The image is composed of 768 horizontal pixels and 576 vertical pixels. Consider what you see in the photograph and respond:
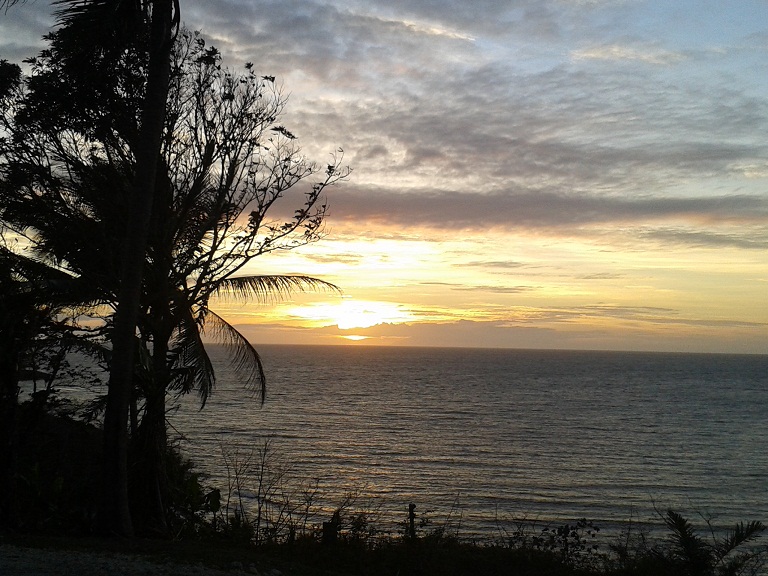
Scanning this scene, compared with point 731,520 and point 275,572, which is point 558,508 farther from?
point 275,572

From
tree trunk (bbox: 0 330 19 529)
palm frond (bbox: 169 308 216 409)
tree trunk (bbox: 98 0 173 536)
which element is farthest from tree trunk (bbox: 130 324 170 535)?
Answer: tree trunk (bbox: 0 330 19 529)

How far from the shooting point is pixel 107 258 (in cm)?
1271

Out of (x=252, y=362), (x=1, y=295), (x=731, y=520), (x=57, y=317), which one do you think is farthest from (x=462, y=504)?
(x=1, y=295)

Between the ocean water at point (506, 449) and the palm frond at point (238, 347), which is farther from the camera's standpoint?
the ocean water at point (506, 449)

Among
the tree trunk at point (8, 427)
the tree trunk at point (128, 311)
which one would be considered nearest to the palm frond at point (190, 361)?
the tree trunk at point (128, 311)

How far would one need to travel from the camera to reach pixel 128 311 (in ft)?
31.9

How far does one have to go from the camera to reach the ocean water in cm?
2598

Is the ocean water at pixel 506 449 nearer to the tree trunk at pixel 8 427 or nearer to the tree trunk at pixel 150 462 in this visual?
the tree trunk at pixel 150 462

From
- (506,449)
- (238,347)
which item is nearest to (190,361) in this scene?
(238,347)

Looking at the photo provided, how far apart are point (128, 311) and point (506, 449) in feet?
106

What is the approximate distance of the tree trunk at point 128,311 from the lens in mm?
9703

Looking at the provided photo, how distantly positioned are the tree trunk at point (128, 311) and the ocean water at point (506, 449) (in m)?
3.28

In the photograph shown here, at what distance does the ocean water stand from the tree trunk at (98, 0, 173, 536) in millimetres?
3281

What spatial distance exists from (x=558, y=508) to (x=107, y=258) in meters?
19.7
